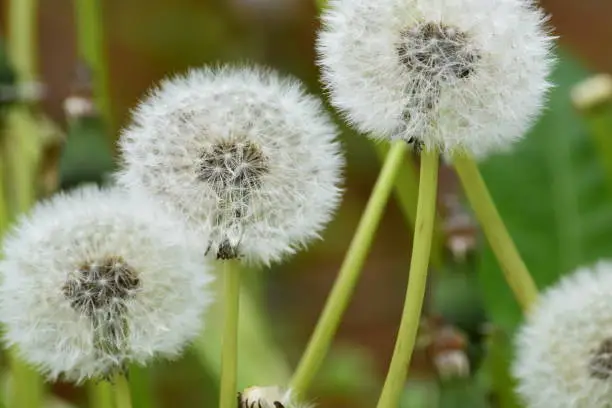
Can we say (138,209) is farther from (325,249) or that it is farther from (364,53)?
(325,249)

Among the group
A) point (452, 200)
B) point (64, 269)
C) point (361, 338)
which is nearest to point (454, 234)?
point (452, 200)

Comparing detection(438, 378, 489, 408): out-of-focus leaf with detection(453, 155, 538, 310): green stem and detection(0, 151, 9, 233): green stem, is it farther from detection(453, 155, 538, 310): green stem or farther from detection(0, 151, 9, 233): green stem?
detection(0, 151, 9, 233): green stem

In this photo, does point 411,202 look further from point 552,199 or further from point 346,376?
point 346,376

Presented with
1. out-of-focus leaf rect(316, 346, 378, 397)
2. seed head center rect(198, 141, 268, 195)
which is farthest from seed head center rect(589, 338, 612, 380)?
out-of-focus leaf rect(316, 346, 378, 397)

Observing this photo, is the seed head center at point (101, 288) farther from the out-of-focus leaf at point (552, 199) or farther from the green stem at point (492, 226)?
the out-of-focus leaf at point (552, 199)

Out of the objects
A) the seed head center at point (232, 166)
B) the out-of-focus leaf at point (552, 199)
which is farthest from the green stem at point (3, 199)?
the out-of-focus leaf at point (552, 199)

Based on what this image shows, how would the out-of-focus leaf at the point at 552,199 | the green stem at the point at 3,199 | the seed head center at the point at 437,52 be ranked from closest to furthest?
1. the seed head center at the point at 437,52
2. the green stem at the point at 3,199
3. the out-of-focus leaf at the point at 552,199
